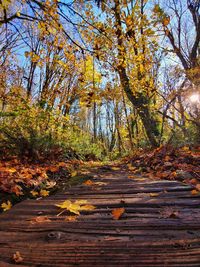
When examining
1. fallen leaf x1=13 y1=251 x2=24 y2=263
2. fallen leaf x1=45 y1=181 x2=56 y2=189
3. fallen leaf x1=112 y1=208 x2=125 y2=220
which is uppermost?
fallen leaf x1=45 y1=181 x2=56 y2=189

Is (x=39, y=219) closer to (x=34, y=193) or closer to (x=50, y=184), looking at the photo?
(x=34, y=193)

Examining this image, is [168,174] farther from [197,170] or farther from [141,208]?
[141,208]

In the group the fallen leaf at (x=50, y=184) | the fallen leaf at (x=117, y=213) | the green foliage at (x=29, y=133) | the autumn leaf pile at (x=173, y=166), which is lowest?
the fallen leaf at (x=117, y=213)

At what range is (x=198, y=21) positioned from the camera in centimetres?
1384

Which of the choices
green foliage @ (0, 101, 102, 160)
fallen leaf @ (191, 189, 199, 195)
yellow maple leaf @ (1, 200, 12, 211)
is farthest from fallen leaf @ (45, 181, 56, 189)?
fallen leaf @ (191, 189, 199, 195)

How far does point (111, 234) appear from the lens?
2004 millimetres

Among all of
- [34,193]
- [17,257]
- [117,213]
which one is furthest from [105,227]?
[34,193]

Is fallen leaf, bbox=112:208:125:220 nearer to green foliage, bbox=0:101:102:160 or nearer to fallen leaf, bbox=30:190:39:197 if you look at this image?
fallen leaf, bbox=30:190:39:197

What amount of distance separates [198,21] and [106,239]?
14.6 meters

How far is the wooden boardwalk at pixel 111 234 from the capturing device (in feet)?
5.38

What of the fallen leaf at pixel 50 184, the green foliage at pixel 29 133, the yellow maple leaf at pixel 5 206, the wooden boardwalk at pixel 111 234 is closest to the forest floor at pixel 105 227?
the wooden boardwalk at pixel 111 234

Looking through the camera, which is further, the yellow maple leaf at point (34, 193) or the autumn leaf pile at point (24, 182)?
the yellow maple leaf at point (34, 193)

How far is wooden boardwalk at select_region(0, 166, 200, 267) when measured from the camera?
5.38 ft

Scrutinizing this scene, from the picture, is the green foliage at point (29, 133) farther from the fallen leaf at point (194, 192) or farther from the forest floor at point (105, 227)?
the fallen leaf at point (194, 192)
